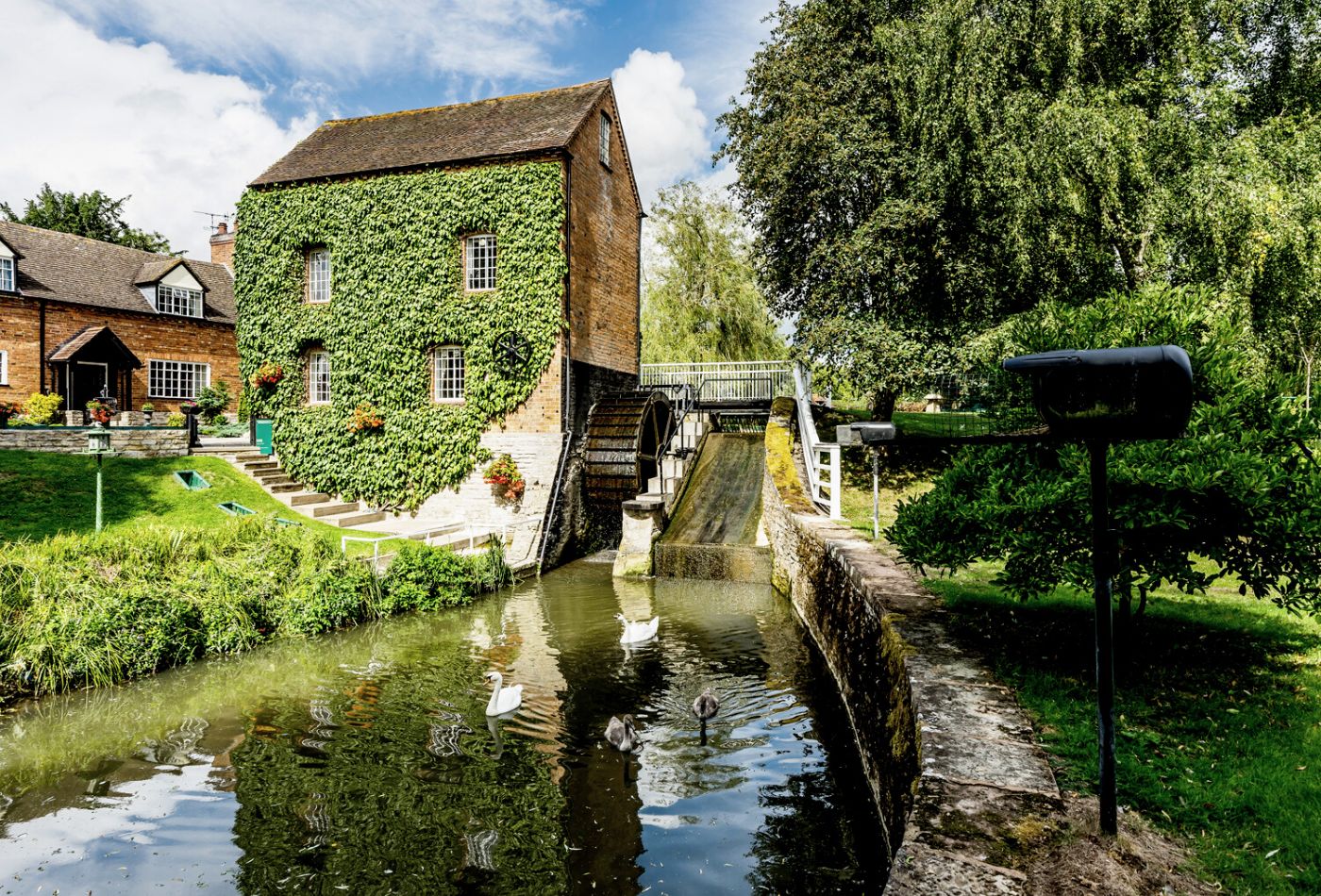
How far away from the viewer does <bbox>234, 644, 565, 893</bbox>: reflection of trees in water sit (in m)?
4.65

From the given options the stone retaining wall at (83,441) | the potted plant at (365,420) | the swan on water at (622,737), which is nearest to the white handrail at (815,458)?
the swan on water at (622,737)

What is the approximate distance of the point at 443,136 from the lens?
1967 cm

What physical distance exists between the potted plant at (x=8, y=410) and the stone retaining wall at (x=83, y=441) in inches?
170

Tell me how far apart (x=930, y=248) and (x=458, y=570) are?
524 inches

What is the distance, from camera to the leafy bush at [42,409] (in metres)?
21.4

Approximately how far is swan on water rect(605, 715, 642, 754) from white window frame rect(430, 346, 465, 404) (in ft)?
44.5

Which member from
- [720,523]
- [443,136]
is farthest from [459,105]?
[720,523]

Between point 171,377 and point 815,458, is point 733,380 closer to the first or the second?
point 815,458

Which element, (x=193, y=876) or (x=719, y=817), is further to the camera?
(x=719, y=817)

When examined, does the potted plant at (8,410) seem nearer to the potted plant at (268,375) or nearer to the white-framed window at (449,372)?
the potted plant at (268,375)

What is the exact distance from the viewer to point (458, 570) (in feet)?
41.7

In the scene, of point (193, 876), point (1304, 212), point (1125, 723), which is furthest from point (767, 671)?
point (1304, 212)

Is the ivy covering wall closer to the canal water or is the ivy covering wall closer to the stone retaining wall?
the stone retaining wall

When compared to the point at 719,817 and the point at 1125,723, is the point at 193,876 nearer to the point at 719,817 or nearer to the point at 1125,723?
the point at 719,817
